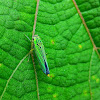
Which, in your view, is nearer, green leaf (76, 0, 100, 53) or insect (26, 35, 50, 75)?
insect (26, 35, 50, 75)

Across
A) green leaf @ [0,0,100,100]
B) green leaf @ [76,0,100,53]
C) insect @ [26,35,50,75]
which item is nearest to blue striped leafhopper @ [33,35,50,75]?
insect @ [26,35,50,75]

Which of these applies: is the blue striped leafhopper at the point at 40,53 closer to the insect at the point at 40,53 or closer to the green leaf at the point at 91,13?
the insect at the point at 40,53

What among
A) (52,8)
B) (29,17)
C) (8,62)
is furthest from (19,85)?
(52,8)

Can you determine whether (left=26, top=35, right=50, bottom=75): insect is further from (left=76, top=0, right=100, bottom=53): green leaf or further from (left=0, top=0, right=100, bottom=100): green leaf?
(left=76, top=0, right=100, bottom=53): green leaf

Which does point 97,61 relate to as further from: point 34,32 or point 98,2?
point 34,32

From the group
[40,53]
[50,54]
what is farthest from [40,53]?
[50,54]

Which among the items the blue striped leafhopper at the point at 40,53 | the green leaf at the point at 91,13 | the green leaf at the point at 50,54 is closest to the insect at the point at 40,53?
the blue striped leafhopper at the point at 40,53
